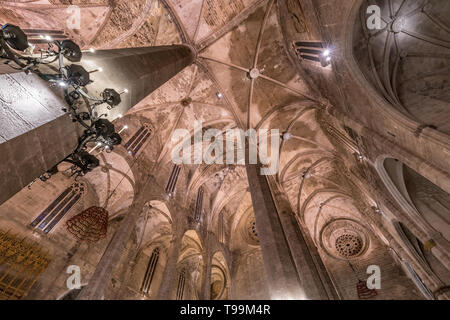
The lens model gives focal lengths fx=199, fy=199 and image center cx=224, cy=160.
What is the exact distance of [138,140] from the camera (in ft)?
36.8

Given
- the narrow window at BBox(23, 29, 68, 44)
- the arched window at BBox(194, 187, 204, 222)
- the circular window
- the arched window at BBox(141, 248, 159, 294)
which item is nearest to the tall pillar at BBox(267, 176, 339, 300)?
the circular window

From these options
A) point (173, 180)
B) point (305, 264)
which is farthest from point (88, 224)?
point (305, 264)

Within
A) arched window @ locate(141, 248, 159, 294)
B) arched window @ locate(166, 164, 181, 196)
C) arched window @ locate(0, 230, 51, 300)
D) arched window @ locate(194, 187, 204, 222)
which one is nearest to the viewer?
arched window @ locate(0, 230, 51, 300)

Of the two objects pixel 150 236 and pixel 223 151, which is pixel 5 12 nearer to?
pixel 223 151

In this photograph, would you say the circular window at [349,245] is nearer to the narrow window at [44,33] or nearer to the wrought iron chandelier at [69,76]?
the wrought iron chandelier at [69,76]

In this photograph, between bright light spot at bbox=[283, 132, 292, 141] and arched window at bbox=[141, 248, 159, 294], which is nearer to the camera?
bright light spot at bbox=[283, 132, 292, 141]

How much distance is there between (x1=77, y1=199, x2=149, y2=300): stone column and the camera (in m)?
5.93

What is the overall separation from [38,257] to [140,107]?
830cm

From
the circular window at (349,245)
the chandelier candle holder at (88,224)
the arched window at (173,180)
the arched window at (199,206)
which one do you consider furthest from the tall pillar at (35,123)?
the circular window at (349,245)

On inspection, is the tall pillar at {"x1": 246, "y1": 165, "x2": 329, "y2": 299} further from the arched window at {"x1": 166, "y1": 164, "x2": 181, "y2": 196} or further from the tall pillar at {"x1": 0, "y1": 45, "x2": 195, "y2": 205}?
the arched window at {"x1": 166, "y1": 164, "x2": 181, "y2": 196}

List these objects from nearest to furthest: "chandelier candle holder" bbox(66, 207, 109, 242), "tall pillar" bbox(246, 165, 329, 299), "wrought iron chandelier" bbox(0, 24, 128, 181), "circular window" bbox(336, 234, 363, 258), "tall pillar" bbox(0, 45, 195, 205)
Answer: "tall pillar" bbox(0, 45, 195, 205), "wrought iron chandelier" bbox(0, 24, 128, 181), "tall pillar" bbox(246, 165, 329, 299), "chandelier candle holder" bbox(66, 207, 109, 242), "circular window" bbox(336, 234, 363, 258)

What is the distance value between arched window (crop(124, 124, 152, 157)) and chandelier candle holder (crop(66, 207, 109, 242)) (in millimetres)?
4192

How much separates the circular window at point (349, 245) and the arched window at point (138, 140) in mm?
14287

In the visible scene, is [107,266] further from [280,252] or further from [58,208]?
[58,208]
